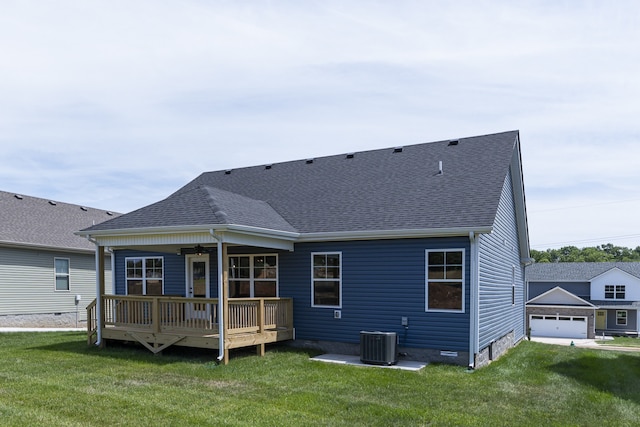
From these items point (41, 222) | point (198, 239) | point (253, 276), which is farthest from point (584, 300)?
point (198, 239)

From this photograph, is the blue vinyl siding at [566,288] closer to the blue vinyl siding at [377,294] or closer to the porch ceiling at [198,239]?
the blue vinyl siding at [377,294]

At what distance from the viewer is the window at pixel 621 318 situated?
4156 centimetres

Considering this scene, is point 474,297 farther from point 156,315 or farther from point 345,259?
point 156,315

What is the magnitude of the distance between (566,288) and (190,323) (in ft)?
135

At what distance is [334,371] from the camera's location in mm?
9711

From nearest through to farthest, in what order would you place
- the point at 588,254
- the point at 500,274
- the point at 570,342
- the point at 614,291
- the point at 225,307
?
the point at 225,307 < the point at 500,274 < the point at 570,342 < the point at 614,291 < the point at 588,254

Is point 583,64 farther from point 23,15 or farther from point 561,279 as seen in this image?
point 561,279

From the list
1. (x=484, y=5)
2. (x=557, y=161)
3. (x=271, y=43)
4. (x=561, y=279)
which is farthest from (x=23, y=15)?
(x=561, y=279)

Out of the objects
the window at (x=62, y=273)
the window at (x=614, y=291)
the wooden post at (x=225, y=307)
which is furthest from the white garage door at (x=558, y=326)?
the wooden post at (x=225, y=307)

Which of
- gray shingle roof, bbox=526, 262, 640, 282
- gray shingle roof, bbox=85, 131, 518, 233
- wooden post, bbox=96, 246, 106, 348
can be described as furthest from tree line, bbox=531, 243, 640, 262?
wooden post, bbox=96, 246, 106, 348

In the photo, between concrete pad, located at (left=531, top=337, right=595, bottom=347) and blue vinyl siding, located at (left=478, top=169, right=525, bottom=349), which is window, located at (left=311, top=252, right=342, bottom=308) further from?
concrete pad, located at (left=531, top=337, right=595, bottom=347)

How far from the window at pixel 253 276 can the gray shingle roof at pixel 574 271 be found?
127 ft

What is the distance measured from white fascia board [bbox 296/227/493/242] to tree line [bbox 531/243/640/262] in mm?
83587

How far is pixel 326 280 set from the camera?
12.4 meters
